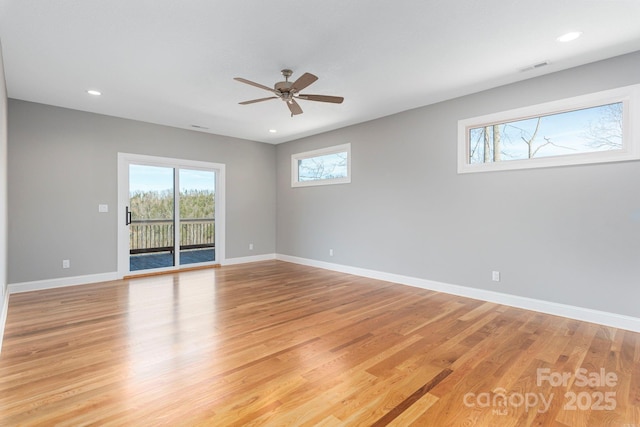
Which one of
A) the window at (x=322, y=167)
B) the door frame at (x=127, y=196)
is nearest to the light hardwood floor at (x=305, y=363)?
the door frame at (x=127, y=196)

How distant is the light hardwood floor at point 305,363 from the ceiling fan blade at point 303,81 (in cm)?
248

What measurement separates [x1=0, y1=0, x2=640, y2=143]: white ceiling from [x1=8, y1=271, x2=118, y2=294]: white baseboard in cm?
270

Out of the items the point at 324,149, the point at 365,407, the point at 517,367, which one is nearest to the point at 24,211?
the point at 324,149

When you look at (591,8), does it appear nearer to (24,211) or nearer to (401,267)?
(401,267)

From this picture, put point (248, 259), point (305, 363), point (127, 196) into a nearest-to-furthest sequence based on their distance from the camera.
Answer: point (305, 363)
point (127, 196)
point (248, 259)

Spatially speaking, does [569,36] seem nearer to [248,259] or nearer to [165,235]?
[248,259]

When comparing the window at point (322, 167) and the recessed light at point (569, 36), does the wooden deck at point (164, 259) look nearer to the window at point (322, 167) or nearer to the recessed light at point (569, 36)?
the window at point (322, 167)

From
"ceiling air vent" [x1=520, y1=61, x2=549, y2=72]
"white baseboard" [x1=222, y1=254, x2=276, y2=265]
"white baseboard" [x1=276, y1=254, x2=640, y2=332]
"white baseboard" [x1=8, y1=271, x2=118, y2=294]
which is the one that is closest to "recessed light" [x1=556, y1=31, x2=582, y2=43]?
"ceiling air vent" [x1=520, y1=61, x2=549, y2=72]

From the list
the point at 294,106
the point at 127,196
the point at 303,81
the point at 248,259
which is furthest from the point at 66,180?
the point at 303,81

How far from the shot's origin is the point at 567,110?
347 cm

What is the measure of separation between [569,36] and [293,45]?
2.53 m

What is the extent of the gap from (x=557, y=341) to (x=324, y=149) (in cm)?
476

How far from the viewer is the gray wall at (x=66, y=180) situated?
4.43 meters

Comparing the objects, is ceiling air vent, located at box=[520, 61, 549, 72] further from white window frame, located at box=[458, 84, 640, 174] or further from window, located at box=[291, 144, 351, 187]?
window, located at box=[291, 144, 351, 187]
